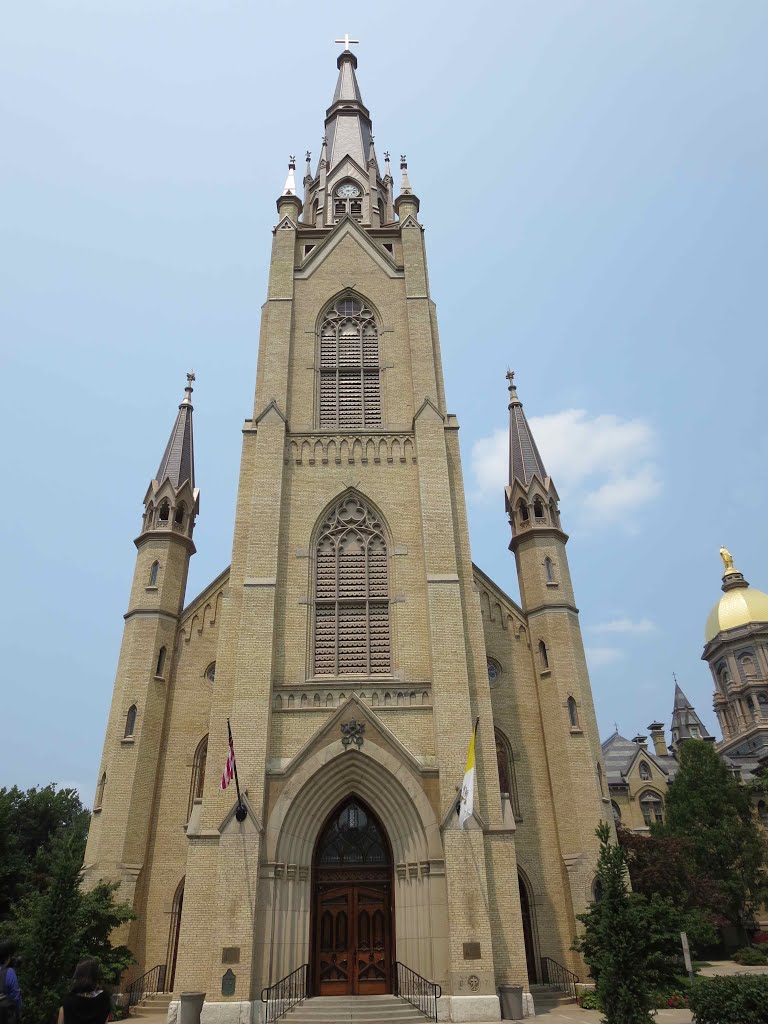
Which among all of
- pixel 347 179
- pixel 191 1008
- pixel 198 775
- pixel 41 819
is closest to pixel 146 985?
pixel 191 1008

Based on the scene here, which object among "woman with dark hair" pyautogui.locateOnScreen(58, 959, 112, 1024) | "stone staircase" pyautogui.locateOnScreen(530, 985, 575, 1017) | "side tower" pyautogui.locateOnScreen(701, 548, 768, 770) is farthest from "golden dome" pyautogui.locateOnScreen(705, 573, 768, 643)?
"woman with dark hair" pyautogui.locateOnScreen(58, 959, 112, 1024)

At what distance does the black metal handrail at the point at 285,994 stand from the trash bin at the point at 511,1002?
14.7ft

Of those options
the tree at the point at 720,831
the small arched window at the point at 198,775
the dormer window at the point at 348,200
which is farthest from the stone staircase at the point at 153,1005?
the dormer window at the point at 348,200

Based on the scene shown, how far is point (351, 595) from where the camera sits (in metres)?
21.3

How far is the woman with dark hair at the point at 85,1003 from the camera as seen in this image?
5461mm

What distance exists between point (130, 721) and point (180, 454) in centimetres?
967

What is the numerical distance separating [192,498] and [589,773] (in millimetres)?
15662

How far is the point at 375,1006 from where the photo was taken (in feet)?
50.5

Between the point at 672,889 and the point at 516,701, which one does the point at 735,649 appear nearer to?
the point at 672,889

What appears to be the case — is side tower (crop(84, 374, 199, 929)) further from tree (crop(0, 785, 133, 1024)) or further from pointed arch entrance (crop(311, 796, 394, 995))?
pointed arch entrance (crop(311, 796, 394, 995))

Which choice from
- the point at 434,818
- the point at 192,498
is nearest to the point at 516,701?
the point at 434,818

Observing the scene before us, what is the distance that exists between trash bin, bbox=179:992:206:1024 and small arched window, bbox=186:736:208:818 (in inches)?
219

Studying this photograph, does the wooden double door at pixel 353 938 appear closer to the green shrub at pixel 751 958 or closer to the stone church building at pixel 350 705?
the stone church building at pixel 350 705

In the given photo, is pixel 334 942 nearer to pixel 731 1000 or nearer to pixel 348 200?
pixel 731 1000
